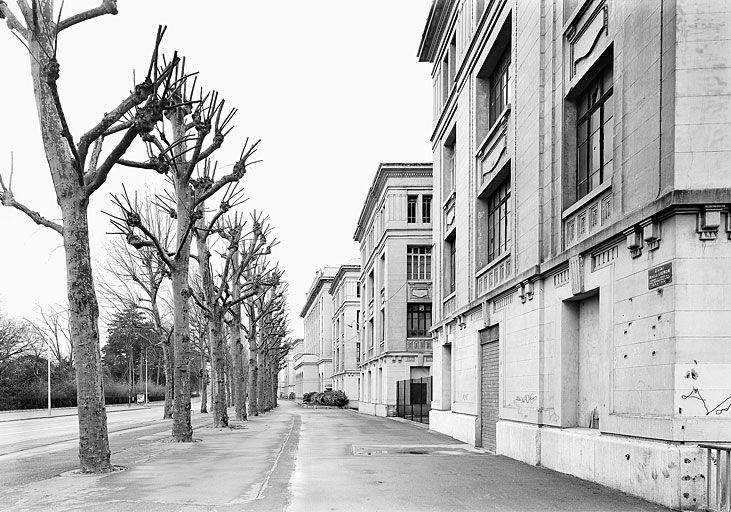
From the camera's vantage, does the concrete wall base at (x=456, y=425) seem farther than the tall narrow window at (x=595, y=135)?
Yes

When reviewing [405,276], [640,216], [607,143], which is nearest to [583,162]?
[607,143]

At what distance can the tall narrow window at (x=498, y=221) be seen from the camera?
20.1m

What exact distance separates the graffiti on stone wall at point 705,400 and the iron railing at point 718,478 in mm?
506

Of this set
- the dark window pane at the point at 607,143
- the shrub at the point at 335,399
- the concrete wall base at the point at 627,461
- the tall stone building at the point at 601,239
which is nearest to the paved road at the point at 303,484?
the concrete wall base at the point at 627,461

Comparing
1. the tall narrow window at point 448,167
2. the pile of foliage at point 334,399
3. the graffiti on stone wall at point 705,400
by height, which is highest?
the tall narrow window at point 448,167

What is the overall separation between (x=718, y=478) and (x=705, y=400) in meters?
1.20

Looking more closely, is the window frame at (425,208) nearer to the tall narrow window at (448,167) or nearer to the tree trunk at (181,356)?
the tall narrow window at (448,167)

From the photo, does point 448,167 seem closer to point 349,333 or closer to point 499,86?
point 499,86

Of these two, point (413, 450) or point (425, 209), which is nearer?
point (413, 450)

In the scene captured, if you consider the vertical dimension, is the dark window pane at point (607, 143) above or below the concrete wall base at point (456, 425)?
above

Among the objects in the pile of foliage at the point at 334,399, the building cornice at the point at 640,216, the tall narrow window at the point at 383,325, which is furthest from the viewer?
the pile of foliage at the point at 334,399

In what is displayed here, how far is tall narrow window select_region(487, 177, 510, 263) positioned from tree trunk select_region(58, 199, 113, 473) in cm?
1059

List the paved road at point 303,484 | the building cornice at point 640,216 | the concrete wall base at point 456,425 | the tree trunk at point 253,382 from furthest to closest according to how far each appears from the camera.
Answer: the tree trunk at point 253,382, the concrete wall base at point 456,425, the paved road at point 303,484, the building cornice at point 640,216

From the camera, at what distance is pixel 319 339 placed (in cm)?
11162
